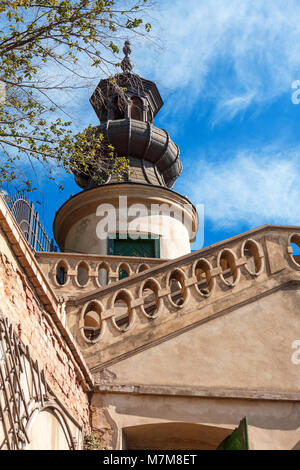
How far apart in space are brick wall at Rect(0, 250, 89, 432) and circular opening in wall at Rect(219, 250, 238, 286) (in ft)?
10.2

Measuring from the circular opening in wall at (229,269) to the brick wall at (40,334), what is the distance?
3.12 m

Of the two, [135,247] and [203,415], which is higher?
[135,247]

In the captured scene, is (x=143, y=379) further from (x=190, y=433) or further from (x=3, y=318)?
(x=3, y=318)

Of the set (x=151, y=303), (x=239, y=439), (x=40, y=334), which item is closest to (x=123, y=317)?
(x=151, y=303)

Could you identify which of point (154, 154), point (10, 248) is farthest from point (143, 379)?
point (154, 154)

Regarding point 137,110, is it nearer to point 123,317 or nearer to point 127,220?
point 127,220

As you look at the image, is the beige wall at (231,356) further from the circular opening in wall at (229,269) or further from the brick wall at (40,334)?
the brick wall at (40,334)

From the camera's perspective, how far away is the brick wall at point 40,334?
5312 millimetres

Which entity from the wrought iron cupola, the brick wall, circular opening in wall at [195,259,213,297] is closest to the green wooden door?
the wrought iron cupola

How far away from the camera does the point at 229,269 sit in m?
9.92

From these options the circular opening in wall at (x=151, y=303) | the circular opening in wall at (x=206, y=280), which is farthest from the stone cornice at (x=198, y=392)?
the circular opening in wall at (x=206, y=280)

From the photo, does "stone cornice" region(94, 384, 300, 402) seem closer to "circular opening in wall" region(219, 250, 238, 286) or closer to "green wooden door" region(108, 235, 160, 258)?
"circular opening in wall" region(219, 250, 238, 286)

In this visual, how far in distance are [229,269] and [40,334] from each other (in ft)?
14.8
